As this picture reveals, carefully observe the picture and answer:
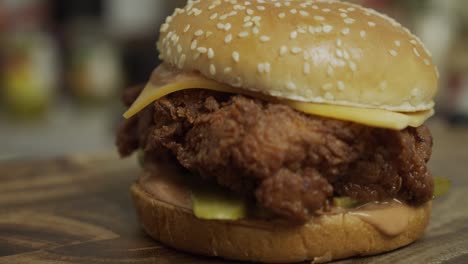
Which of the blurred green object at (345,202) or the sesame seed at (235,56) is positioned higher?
the sesame seed at (235,56)

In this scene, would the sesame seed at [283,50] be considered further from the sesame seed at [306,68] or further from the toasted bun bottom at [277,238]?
the toasted bun bottom at [277,238]

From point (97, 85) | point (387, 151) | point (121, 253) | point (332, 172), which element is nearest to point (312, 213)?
point (332, 172)

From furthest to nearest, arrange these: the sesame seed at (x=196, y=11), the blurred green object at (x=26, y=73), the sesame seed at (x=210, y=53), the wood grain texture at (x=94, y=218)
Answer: the blurred green object at (x=26, y=73)
the sesame seed at (x=196, y=11)
the wood grain texture at (x=94, y=218)
the sesame seed at (x=210, y=53)

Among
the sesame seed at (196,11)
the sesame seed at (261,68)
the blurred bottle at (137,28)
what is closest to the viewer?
the sesame seed at (261,68)

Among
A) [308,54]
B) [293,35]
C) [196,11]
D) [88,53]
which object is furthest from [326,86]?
[88,53]

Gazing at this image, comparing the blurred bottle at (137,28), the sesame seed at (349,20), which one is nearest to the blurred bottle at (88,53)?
the blurred bottle at (137,28)

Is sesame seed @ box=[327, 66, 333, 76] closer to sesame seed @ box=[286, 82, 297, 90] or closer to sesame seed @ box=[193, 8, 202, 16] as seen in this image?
sesame seed @ box=[286, 82, 297, 90]

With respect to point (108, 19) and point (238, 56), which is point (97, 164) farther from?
point (108, 19)
